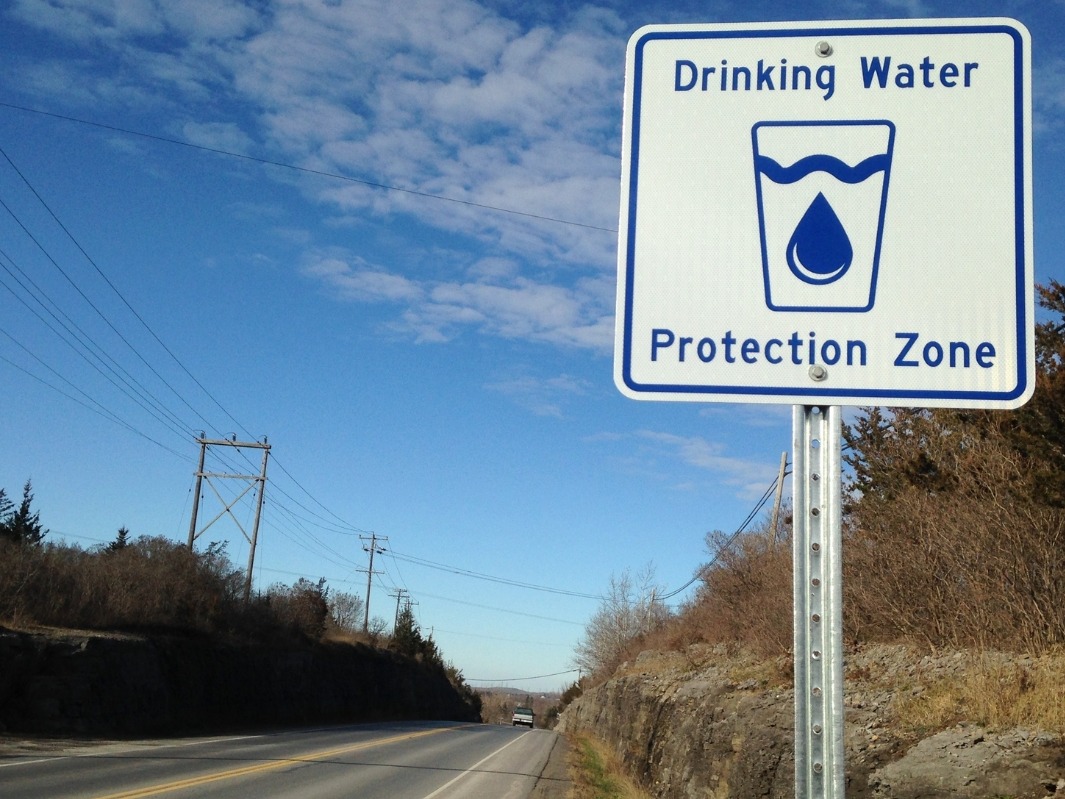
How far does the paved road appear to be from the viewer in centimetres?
1272

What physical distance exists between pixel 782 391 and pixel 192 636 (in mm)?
34107

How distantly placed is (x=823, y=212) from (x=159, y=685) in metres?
29.2

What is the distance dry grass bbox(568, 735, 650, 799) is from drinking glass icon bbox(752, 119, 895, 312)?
1481cm

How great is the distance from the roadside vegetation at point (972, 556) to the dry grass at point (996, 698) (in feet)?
0.05

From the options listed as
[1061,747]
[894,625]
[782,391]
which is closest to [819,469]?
[782,391]

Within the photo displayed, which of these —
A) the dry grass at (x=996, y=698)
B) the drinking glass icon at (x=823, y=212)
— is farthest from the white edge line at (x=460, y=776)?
the drinking glass icon at (x=823, y=212)

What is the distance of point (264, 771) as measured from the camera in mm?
15766

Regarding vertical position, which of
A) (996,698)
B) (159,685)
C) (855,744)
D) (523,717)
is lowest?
(523,717)

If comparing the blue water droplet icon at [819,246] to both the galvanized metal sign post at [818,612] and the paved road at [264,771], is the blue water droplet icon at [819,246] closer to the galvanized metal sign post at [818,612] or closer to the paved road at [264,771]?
the galvanized metal sign post at [818,612]

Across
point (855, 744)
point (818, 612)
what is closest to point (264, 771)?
point (855, 744)

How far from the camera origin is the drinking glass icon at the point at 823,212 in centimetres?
179

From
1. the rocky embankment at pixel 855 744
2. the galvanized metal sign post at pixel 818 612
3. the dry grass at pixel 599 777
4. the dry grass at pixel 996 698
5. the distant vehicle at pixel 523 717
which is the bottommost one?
the distant vehicle at pixel 523 717

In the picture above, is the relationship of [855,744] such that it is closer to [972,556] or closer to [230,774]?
[972,556]

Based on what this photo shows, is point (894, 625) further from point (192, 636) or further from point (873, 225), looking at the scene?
point (192, 636)
